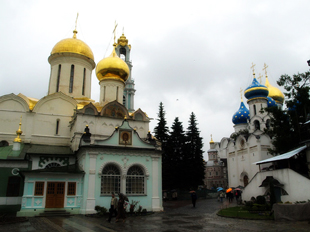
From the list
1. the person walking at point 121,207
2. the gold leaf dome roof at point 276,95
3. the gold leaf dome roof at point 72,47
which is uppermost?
the gold leaf dome roof at point 276,95

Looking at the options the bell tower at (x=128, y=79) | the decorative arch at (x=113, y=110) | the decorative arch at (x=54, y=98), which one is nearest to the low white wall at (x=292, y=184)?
the decorative arch at (x=113, y=110)

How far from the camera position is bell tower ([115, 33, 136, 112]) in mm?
41753

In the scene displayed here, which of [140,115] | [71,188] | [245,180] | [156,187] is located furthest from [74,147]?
[245,180]

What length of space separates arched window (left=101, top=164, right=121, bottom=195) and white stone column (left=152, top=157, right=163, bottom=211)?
2228 millimetres

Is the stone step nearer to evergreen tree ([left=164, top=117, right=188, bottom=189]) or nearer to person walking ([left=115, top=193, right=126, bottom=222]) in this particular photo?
person walking ([left=115, top=193, right=126, bottom=222])

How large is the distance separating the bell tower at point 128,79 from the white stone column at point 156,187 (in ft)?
77.8

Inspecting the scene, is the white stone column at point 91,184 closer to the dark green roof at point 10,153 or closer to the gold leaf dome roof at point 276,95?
the dark green roof at point 10,153

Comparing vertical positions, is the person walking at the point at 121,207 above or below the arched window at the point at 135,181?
below

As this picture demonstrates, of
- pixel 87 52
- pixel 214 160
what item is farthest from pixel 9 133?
pixel 214 160

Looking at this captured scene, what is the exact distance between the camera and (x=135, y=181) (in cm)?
1692

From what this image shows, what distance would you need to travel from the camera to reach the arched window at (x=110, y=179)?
53.1 feet

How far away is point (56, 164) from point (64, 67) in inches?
390

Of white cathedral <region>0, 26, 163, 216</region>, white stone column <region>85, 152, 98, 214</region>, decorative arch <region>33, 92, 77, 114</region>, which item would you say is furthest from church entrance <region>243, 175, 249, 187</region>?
white stone column <region>85, 152, 98, 214</region>

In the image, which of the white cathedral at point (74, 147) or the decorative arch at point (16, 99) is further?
the decorative arch at point (16, 99)
